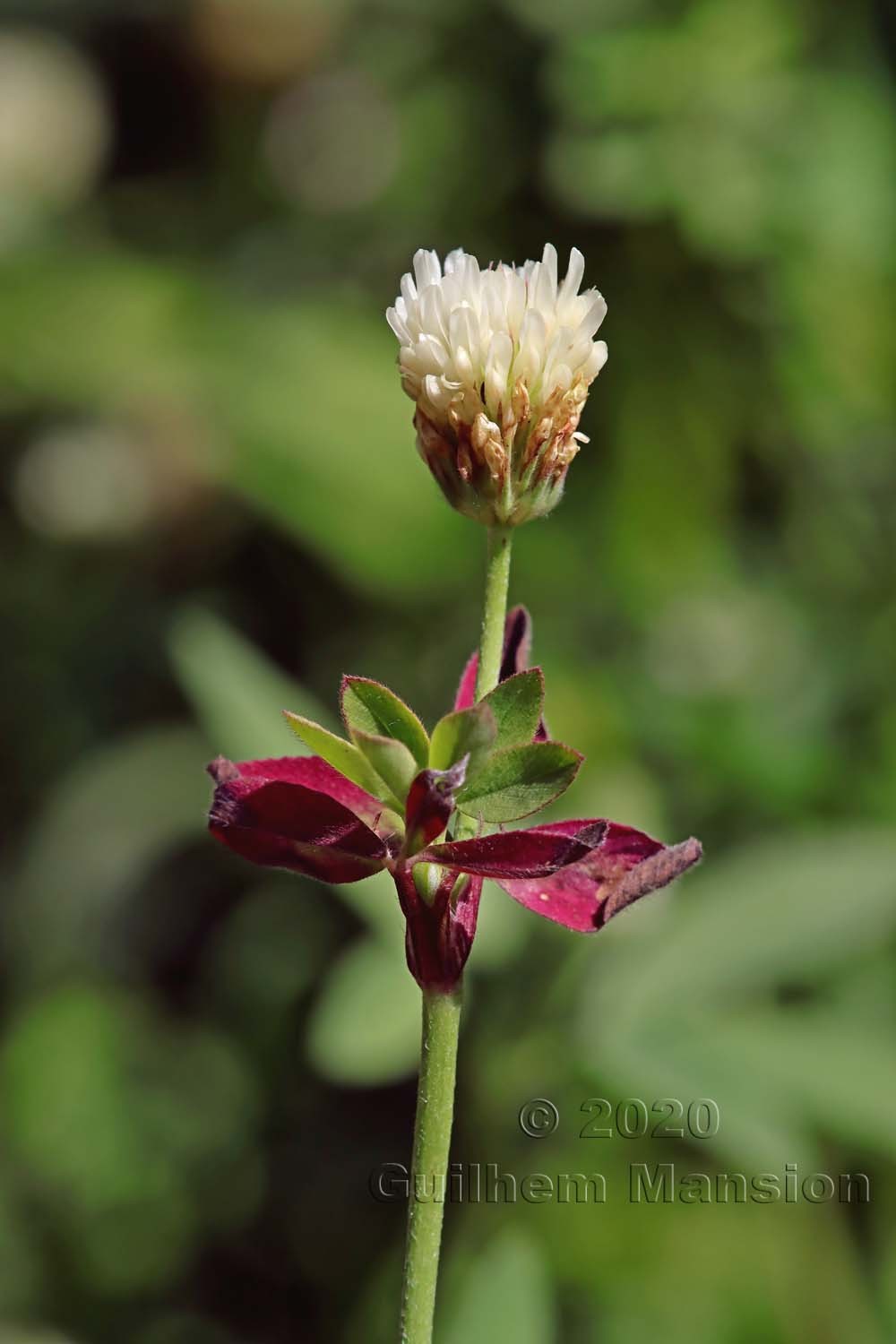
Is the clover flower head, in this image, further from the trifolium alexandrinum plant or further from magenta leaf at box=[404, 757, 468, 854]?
magenta leaf at box=[404, 757, 468, 854]

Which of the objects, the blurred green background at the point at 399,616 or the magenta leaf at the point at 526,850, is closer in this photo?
the magenta leaf at the point at 526,850

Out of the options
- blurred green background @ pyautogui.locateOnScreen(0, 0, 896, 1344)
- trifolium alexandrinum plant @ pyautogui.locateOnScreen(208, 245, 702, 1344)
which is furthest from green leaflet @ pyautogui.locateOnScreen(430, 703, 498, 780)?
blurred green background @ pyautogui.locateOnScreen(0, 0, 896, 1344)

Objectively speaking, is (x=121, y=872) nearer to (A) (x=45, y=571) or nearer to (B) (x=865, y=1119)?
(A) (x=45, y=571)

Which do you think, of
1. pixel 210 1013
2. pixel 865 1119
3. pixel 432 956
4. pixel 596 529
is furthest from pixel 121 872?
pixel 432 956

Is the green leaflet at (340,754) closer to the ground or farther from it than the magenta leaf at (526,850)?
farther from it

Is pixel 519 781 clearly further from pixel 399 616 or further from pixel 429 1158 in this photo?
pixel 399 616

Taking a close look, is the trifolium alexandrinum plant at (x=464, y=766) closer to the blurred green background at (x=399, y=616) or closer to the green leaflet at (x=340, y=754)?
the green leaflet at (x=340, y=754)

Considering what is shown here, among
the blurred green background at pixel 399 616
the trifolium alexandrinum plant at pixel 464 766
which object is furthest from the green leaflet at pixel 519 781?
the blurred green background at pixel 399 616

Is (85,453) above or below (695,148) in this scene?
below
